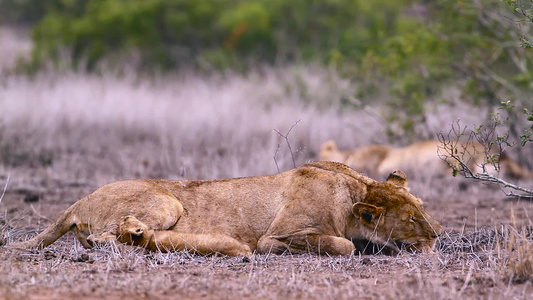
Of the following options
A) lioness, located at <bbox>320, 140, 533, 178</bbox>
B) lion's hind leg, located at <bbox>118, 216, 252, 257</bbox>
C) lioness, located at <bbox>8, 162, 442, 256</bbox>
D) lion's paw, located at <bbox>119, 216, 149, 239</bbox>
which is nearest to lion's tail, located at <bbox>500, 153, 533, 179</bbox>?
lioness, located at <bbox>320, 140, 533, 178</bbox>

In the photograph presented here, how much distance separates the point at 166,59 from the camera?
981 inches

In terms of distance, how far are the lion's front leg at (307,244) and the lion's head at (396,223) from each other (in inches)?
9.1

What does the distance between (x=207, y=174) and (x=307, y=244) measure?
13.5 feet

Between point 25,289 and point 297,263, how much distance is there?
175 centimetres

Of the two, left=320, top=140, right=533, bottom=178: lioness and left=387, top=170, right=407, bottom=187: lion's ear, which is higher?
left=320, top=140, right=533, bottom=178: lioness

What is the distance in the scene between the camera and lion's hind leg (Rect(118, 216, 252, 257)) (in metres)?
5.27

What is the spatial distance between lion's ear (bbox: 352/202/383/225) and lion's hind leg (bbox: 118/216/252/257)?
0.80 meters

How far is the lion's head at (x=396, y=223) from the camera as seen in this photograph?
5.51m

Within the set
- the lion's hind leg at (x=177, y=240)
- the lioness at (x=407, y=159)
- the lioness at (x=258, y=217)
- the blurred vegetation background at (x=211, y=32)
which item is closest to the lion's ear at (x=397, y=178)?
the lioness at (x=258, y=217)

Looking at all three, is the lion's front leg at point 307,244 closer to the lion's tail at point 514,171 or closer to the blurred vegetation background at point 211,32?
the lion's tail at point 514,171

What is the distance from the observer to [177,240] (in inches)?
211

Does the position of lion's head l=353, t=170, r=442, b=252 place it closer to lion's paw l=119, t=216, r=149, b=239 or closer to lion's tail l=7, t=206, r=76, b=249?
lion's paw l=119, t=216, r=149, b=239

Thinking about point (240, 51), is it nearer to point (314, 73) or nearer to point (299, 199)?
point (314, 73)

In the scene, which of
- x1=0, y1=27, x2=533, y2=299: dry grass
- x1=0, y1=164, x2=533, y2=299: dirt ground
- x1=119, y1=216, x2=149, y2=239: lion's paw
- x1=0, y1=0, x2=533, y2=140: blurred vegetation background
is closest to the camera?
x1=0, y1=164, x2=533, y2=299: dirt ground
